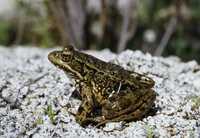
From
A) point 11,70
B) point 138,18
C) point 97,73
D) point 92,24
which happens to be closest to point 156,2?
point 138,18

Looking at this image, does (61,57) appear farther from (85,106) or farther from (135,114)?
(135,114)

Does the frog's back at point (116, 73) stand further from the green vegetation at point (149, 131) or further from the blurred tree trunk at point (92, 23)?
the blurred tree trunk at point (92, 23)

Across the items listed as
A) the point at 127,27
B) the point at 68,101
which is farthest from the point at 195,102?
the point at 127,27

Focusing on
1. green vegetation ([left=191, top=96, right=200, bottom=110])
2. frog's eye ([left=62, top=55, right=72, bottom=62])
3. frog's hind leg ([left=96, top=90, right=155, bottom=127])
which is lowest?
frog's hind leg ([left=96, top=90, right=155, bottom=127])

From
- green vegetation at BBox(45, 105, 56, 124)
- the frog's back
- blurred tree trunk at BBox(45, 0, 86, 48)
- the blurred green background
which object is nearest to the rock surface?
green vegetation at BBox(45, 105, 56, 124)

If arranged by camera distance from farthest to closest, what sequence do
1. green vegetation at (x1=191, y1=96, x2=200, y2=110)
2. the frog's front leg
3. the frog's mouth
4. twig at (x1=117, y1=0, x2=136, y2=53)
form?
1. twig at (x1=117, y1=0, x2=136, y2=53)
2. green vegetation at (x1=191, y1=96, x2=200, y2=110)
3. the frog's mouth
4. the frog's front leg

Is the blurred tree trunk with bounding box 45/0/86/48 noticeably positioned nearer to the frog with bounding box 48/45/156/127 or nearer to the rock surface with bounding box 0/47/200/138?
the rock surface with bounding box 0/47/200/138

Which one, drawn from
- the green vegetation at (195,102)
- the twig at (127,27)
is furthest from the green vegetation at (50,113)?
the twig at (127,27)

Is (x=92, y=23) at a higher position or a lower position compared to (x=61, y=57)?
higher
